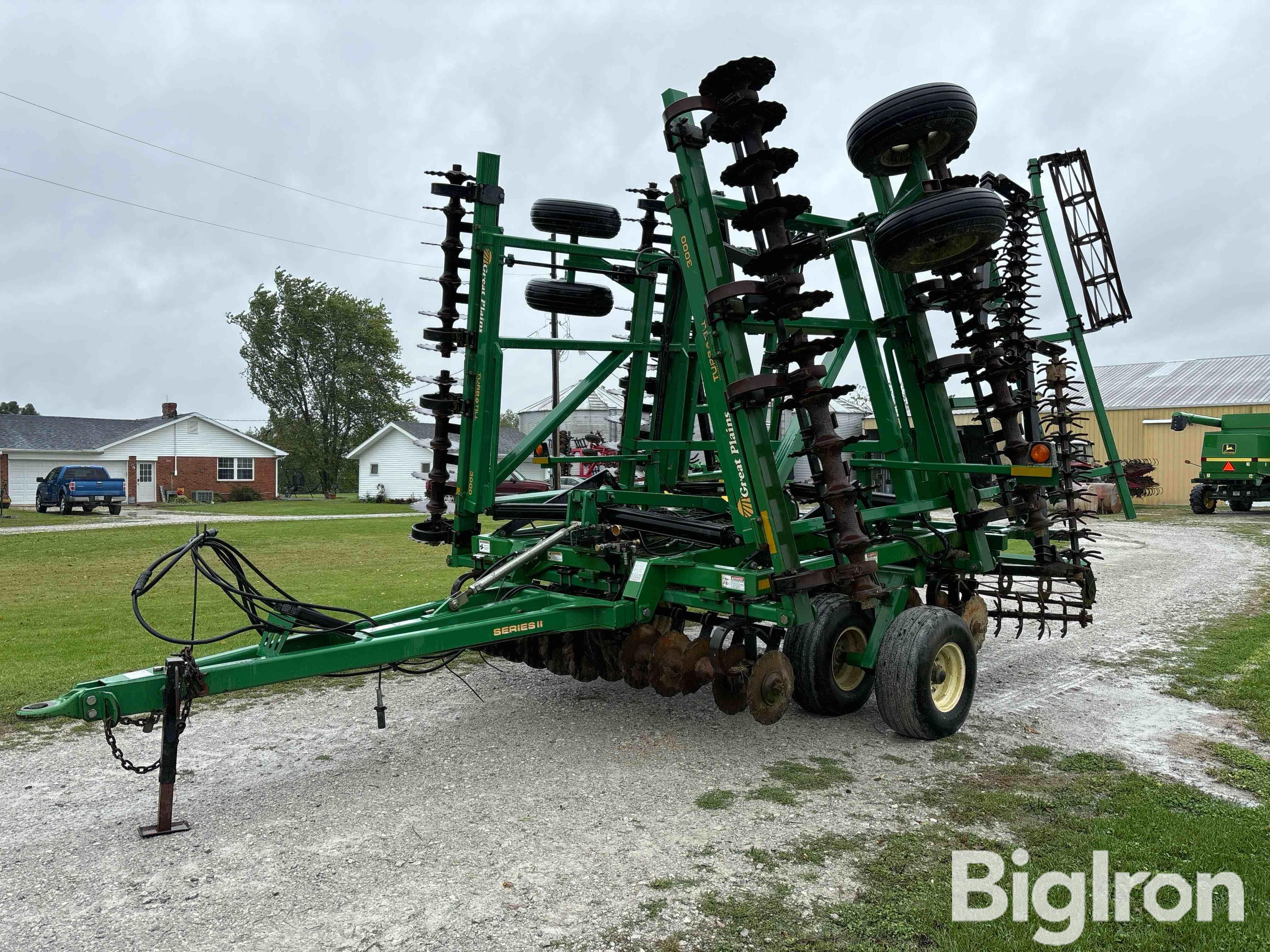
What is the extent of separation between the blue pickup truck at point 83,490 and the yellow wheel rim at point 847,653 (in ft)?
110

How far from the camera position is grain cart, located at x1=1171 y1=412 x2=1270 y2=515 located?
26.0 m

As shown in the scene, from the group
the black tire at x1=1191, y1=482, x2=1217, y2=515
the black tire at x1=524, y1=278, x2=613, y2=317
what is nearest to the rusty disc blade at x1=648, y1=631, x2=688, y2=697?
the black tire at x1=524, y1=278, x2=613, y2=317

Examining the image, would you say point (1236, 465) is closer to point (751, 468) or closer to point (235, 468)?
point (751, 468)

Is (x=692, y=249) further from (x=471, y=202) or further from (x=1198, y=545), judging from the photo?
(x=1198, y=545)

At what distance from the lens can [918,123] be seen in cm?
585

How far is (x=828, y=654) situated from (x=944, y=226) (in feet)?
8.58

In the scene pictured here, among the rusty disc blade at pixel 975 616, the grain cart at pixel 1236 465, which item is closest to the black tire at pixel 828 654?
the rusty disc blade at pixel 975 616

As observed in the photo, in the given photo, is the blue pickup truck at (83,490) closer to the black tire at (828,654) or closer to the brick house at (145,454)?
the brick house at (145,454)

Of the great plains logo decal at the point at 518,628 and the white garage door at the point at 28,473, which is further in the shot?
the white garage door at the point at 28,473

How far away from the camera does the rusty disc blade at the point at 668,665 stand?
5449mm

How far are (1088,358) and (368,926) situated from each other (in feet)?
23.4

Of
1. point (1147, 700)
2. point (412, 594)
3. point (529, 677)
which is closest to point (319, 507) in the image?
point (412, 594)

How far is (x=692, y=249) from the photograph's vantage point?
548cm

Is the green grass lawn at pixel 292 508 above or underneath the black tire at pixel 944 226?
underneath
